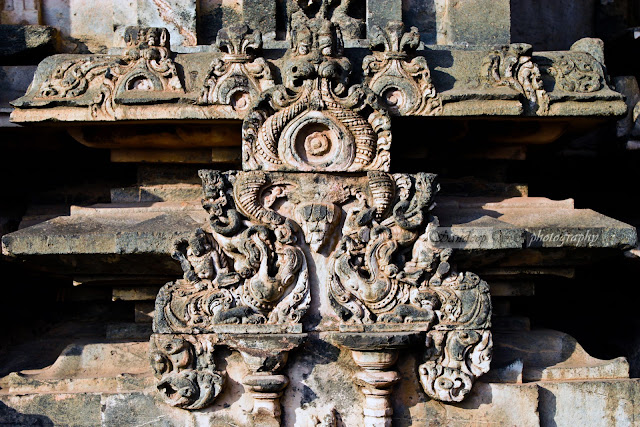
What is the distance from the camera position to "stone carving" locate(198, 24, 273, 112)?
3947mm

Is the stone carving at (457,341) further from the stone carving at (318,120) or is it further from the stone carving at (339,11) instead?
the stone carving at (339,11)

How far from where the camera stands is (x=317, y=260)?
3.88 m

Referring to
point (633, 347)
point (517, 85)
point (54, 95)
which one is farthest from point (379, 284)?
point (633, 347)

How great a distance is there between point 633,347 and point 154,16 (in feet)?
10.7

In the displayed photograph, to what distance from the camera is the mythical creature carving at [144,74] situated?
4.02 m

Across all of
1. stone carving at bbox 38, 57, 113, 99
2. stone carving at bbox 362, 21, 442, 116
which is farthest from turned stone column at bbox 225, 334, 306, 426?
stone carving at bbox 38, 57, 113, 99

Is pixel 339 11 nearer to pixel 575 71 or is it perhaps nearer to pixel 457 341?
pixel 575 71

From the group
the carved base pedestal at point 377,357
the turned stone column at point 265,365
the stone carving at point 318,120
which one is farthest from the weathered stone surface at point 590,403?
the stone carving at point 318,120

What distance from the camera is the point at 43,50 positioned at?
4.67m

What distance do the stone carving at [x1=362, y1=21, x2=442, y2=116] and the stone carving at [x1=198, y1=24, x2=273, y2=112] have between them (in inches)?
19.0

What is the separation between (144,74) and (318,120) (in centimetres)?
86

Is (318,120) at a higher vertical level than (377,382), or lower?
higher

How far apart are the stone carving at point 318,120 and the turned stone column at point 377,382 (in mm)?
819

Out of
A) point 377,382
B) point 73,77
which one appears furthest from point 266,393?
point 73,77
